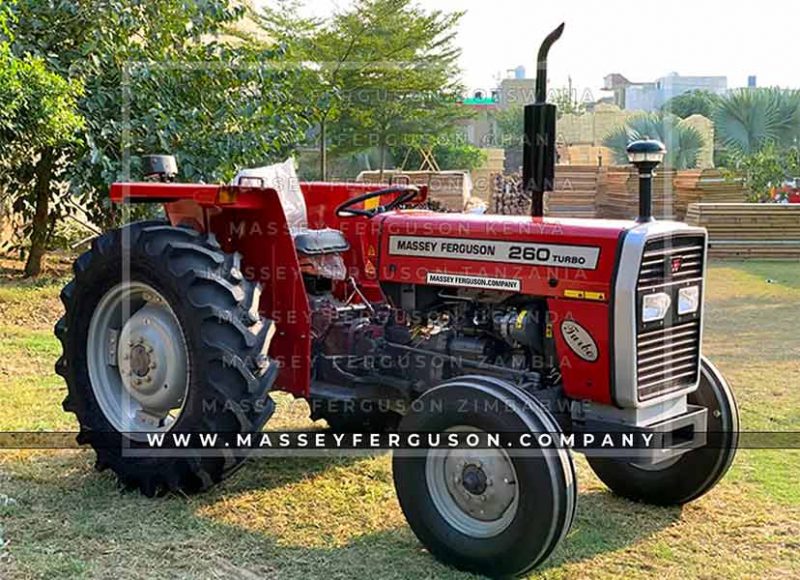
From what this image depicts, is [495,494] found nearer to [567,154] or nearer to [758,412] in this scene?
[758,412]

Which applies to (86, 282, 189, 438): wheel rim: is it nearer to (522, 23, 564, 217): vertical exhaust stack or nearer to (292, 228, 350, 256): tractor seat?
(292, 228, 350, 256): tractor seat

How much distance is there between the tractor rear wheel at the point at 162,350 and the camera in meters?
4.07

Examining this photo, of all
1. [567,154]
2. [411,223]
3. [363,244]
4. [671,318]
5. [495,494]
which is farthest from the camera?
[567,154]

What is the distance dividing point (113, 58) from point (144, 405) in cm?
640

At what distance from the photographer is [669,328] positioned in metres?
3.89

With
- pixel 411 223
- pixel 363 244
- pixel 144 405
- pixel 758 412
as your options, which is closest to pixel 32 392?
pixel 144 405

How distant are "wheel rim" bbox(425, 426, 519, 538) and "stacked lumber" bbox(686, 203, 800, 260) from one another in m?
12.6

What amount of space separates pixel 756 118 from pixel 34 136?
2538 centimetres

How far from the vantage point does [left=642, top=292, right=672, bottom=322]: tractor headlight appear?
3732 mm

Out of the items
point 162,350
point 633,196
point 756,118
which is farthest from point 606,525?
point 756,118

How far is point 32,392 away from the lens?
6.15 meters

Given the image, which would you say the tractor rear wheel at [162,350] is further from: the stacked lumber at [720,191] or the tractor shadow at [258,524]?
the stacked lumber at [720,191]

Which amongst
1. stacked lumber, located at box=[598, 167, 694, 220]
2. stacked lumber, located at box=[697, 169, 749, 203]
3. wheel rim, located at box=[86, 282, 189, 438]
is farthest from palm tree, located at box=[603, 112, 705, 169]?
wheel rim, located at box=[86, 282, 189, 438]

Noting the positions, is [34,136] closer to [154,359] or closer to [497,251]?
[154,359]
